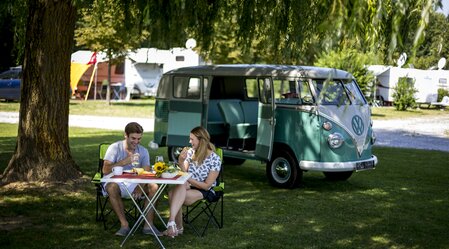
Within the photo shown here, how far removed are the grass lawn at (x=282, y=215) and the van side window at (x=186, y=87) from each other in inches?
62.4

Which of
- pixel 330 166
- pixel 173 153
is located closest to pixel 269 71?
pixel 330 166

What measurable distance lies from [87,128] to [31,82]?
34.0 ft

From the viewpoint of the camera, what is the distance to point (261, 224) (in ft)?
23.8

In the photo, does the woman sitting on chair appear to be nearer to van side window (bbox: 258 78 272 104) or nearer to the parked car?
van side window (bbox: 258 78 272 104)

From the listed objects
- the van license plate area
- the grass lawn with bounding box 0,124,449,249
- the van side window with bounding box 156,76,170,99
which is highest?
the van side window with bounding box 156,76,170,99

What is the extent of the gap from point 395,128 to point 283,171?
13476 mm

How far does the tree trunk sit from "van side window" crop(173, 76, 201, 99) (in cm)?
324

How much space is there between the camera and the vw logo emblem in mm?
9539

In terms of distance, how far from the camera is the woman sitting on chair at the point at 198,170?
6.53m

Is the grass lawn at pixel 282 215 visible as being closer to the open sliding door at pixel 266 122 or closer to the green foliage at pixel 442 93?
the open sliding door at pixel 266 122

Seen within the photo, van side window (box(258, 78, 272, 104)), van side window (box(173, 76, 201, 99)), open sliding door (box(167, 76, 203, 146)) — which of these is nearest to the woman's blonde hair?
van side window (box(258, 78, 272, 104))

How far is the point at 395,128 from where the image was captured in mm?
22344

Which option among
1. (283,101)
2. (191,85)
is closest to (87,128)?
(191,85)

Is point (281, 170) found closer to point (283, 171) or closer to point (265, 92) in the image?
point (283, 171)
